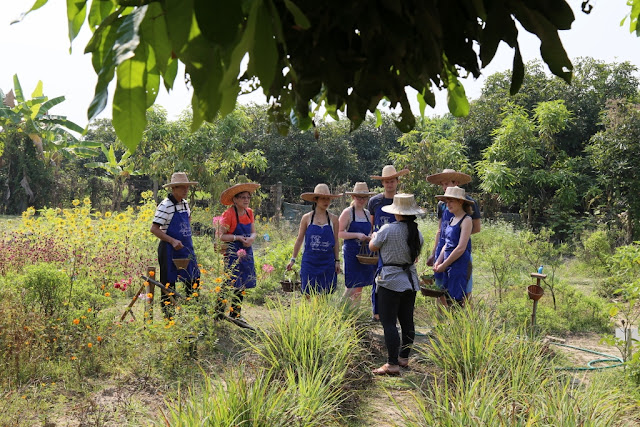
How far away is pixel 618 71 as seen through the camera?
1972 cm

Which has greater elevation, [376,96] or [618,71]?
[618,71]

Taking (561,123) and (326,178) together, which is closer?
(561,123)

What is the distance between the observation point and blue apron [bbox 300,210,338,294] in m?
5.70

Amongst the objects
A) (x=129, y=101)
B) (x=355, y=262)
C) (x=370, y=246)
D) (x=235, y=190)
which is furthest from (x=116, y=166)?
(x=129, y=101)

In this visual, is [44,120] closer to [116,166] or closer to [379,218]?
[116,166]

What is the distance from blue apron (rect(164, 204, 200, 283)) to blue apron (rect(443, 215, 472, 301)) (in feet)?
8.03

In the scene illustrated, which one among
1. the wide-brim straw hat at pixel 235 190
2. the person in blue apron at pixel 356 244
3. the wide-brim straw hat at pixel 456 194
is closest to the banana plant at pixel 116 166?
the wide-brim straw hat at pixel 235 190

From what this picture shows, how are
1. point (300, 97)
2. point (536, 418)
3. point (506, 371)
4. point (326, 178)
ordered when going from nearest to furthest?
point (300, 97), point (536, 418), point (506, 371), point (326, 178)

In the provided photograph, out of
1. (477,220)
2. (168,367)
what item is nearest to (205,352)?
(168,367)

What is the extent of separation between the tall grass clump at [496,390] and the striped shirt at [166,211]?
266cm

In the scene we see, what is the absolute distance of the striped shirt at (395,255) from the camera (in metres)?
4.56

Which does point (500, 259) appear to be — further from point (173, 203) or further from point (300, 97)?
point (300, 97)

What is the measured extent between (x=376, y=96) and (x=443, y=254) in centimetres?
420

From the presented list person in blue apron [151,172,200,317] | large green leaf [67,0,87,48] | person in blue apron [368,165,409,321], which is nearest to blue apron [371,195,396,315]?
person in blue apron [368,165,409,321]
